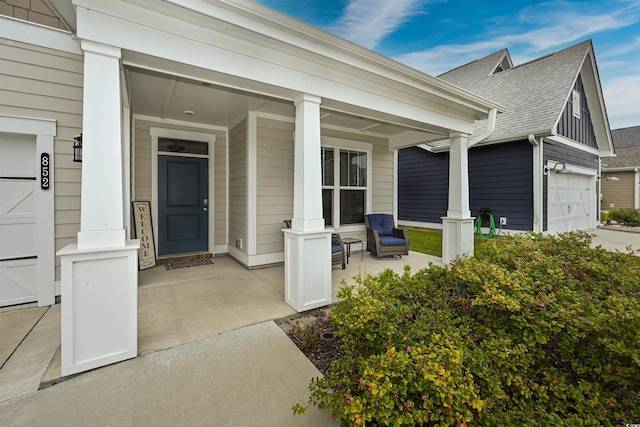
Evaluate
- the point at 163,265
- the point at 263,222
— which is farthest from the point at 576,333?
the point at 163,265

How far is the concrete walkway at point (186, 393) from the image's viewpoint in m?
1.52

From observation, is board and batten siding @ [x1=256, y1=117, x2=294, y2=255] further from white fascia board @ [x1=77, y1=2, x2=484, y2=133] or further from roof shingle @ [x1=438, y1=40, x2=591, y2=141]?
roof shingle @ [x1=438, y1=40, x2=591, y2=141]

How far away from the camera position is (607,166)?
42.9 ft

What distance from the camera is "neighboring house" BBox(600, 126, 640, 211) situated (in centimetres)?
1220

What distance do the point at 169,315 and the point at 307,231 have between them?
66.2 inches

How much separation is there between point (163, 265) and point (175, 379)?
3.52 meters

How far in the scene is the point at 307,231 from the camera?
9.84ft

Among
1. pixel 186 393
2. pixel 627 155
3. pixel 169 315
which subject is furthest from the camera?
pixel 627 155

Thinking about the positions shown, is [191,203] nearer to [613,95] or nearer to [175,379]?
[175,379]

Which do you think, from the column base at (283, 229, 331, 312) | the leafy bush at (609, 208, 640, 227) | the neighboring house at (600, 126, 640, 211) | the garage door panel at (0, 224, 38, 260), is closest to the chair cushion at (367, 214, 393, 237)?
the column base at (283, 229, 331, 312)

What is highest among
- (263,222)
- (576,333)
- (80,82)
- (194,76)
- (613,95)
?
(613,95)

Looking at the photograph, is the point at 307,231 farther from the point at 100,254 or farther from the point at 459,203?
the point at 459,203

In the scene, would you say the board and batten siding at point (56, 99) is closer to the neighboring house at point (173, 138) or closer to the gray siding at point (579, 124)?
the neighboring house at point (173, 138)

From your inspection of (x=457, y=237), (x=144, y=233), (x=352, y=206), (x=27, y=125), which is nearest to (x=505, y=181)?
(x=457, y=237)
